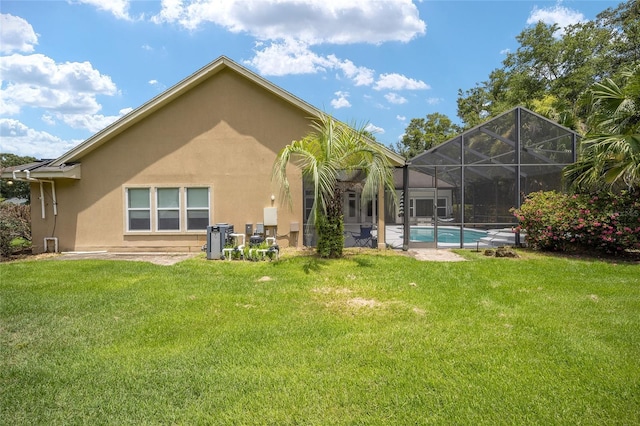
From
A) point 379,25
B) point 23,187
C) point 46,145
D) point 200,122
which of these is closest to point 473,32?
point 379,25

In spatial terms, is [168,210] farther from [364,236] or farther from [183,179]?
[364,236]

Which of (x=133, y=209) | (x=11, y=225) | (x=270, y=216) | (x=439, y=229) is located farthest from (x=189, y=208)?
(x=439, y=229)

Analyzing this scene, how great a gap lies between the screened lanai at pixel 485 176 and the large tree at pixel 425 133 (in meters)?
26.4

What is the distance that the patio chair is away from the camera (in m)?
12.1

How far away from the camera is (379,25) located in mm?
12656

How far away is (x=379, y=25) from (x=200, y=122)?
7458mm

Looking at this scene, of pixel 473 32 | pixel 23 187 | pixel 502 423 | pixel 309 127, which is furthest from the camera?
pixel 23 187

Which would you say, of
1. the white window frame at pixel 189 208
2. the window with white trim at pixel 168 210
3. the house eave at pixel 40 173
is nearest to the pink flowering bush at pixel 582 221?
the white window frame at pixel 189 208

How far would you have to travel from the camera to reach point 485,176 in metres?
12.4

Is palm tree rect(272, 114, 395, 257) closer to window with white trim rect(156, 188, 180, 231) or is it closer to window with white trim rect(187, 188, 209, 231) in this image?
window with white trim rect(187, 188, 209, 231)

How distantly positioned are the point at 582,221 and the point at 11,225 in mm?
18084

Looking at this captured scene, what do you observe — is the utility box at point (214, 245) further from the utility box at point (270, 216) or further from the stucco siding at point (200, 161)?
the utility box at point (270, 216)

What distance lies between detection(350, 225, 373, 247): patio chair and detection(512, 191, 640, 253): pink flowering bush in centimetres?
490

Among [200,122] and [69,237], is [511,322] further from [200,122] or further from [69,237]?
[69,237]
